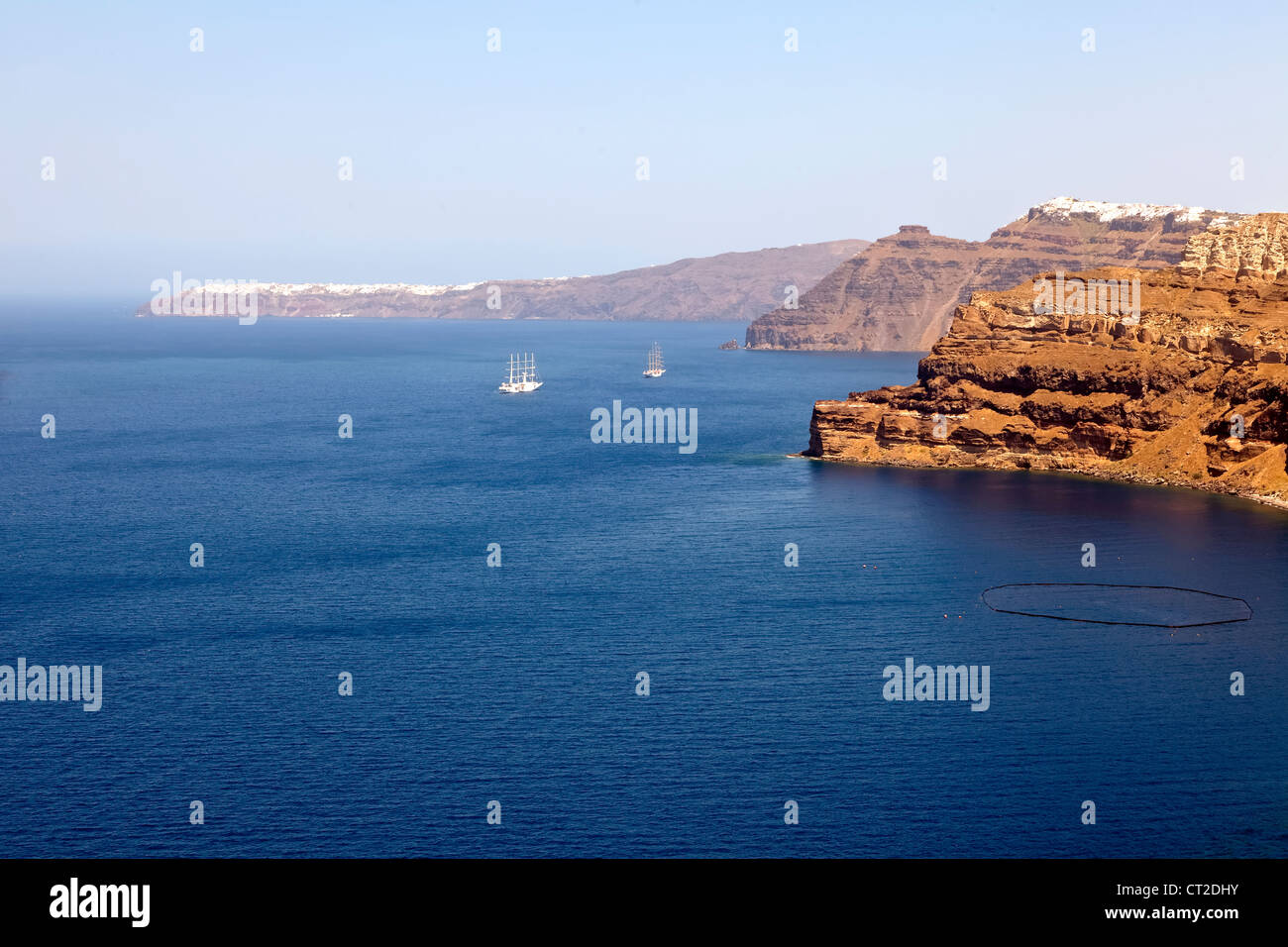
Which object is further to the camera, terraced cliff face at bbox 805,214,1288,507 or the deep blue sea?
terraced cliff face at bbox 805,214,1288,507

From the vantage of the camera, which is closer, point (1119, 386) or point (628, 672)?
point (628, 672)

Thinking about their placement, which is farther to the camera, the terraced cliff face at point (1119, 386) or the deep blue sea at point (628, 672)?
the terraced cliff face at point (1119, 386)

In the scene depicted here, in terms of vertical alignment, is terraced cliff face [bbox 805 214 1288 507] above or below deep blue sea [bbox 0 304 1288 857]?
above

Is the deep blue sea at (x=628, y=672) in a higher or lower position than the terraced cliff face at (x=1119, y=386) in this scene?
lower

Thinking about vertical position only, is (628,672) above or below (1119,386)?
below
